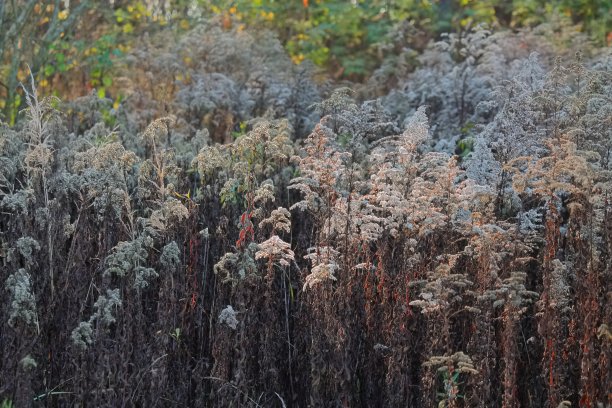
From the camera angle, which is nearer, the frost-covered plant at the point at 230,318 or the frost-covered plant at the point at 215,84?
the frost-covered plant at the point at 230,318

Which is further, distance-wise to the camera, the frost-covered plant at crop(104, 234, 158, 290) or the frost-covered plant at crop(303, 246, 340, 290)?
the frost-covered plant at crop(104, 234, 158, 290)

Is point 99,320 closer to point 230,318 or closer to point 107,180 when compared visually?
point 230,318

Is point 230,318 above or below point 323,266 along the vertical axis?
below

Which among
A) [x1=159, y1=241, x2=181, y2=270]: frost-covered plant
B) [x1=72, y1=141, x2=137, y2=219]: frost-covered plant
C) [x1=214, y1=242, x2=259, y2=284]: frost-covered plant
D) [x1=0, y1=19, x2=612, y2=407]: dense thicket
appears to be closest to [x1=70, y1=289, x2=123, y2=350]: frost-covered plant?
[x1=0, y1=19, x2=612, y2=407]: dense thicket

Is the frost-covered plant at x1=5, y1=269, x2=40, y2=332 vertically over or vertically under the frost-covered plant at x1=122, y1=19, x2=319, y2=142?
under

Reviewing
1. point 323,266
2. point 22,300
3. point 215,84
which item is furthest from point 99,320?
point 215,84

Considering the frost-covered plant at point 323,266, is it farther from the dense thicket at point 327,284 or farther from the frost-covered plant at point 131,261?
the frost-covered plant at point 131,261

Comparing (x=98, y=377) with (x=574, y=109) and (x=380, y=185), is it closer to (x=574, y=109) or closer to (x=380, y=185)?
(x=380, y=185)

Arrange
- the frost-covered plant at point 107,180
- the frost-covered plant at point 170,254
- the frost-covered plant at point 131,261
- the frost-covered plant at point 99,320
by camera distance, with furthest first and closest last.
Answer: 1. the frost-covered plant at point 107,180
2. the frost-covered plant at point 170,254
3. the frost-covered plant at point 131,261
4. the frost-covered plant at point 99,320

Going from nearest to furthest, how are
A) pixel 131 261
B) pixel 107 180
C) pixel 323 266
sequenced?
pixel 323 266, pixel 131 261, pixel 107 180

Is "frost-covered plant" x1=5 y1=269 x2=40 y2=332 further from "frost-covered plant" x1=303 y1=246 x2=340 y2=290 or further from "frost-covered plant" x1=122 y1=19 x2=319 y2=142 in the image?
"frost-covered plant" x1=122 y1=19 x2=319 y2=142

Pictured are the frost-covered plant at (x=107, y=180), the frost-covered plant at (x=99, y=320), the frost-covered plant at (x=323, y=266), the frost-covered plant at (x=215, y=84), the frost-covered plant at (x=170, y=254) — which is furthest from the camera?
the frost-covered plant at (x=215, y=84)

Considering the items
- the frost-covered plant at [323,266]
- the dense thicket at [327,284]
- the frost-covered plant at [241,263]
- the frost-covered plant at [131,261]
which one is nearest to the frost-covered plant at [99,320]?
the dense thicket at [327,284]

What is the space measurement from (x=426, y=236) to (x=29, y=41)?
517 centimetres
